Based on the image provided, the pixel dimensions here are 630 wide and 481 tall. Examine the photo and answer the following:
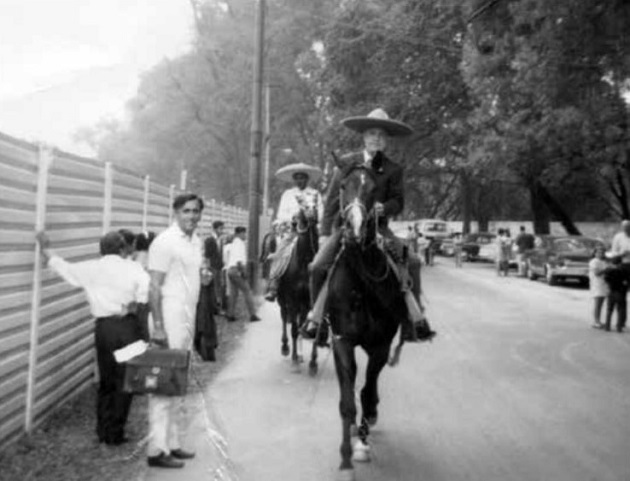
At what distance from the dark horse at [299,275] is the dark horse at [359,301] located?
3.73 m

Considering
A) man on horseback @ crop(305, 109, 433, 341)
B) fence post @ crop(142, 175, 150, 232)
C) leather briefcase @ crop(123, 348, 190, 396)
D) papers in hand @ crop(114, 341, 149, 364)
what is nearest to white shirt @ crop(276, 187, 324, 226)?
fence post @ crop(142, 175, 150, 232)

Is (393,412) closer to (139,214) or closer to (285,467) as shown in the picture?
(285,467)

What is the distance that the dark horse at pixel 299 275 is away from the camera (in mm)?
10945

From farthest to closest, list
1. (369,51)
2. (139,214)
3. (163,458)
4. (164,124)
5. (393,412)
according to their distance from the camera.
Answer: (164,124) → (369,51) → (139,214) → (393,412) → (163,458)

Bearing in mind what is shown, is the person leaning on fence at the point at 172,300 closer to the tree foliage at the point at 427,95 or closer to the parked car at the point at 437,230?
the tree foliage at the point at 427,95

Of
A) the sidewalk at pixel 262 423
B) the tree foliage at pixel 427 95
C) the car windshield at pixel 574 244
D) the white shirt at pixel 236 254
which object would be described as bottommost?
the sidewalk at pixel 262 423

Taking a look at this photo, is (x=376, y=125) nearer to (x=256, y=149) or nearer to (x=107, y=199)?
(x=107, y=199)

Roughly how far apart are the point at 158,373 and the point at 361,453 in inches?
72.3

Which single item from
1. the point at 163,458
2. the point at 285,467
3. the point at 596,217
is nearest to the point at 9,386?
the point at 163,458

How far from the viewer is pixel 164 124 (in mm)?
55438

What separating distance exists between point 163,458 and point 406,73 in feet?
111

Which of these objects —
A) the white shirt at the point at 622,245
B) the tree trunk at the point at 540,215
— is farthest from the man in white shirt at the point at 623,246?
the tree trunk at the point at 540,215

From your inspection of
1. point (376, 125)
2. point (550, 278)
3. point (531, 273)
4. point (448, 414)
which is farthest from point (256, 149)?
point (531, 273)

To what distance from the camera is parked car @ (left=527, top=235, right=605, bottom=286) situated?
2770 centimetres
